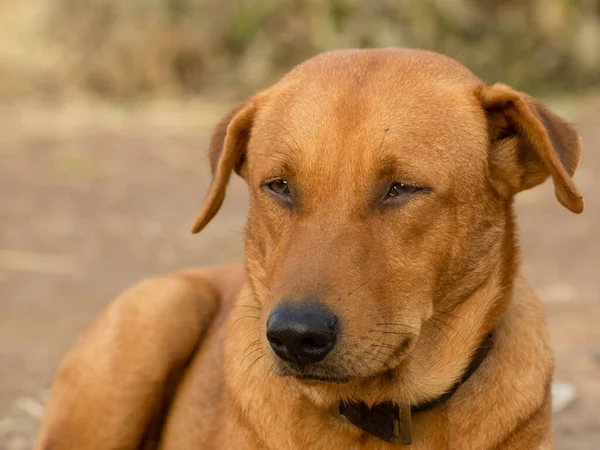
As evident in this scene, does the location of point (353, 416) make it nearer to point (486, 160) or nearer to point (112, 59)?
point (486, 160)

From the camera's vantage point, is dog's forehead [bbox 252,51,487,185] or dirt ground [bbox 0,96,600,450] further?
dirt ground [bbox 0,96,600,450]

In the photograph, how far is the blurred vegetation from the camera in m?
14.8

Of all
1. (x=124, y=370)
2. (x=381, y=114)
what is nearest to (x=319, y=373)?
(x=381, y=114)

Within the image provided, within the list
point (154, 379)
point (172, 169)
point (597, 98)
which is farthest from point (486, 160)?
point (597, 98)

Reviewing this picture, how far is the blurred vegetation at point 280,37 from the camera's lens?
14.8 meters

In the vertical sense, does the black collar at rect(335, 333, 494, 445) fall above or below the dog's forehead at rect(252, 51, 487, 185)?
below

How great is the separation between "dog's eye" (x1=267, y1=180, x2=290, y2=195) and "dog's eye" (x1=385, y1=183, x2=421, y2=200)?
0.41m

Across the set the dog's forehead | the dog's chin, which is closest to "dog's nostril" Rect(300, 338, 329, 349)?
the dog's chin

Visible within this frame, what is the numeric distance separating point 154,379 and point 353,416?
131 centimetres

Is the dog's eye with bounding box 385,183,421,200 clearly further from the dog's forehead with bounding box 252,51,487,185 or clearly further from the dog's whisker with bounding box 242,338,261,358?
the dog's whisker with bounding box 242,338,261,358

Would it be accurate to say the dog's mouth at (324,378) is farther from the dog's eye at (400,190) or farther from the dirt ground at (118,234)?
the dirt ground at (118,234)

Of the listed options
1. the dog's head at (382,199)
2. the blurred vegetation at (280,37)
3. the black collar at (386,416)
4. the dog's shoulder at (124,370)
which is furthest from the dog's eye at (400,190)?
the blurred vegetation at (280,37)

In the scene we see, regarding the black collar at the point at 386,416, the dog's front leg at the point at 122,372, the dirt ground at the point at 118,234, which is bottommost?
the dirt ground at the point at 118,234

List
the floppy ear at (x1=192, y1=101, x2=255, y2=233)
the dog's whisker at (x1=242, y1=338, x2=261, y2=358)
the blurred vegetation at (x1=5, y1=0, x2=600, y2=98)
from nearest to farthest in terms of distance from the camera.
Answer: the dog's whisker at (x1=242, y1=338, x2=261, y2=358) → the floppy ear at (x1=192, y1=101, x2=255, y2=233) → the blurred vegetation at (x1=5, y1=0, x2=600, y2=98)
